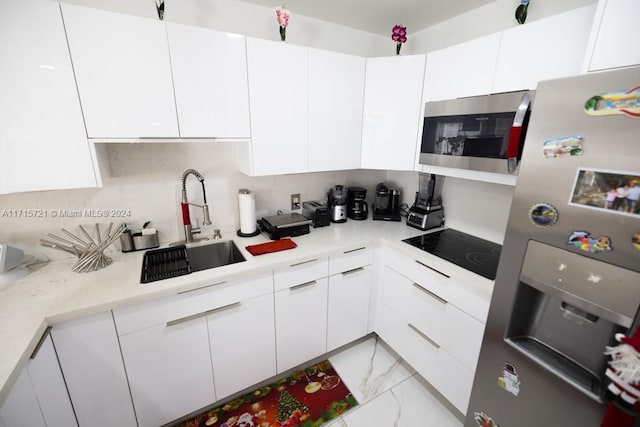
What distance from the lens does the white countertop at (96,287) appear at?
3.05 feet

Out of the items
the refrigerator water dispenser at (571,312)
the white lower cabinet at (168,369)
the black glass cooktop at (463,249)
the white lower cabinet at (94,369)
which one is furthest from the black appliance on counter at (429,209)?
the white lower cabinet at (94,369)

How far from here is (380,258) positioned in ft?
6.30

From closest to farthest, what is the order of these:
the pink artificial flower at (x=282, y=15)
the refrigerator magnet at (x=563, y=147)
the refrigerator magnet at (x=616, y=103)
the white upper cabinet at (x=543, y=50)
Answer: the refrigerator magnet at (x=616, y=103)
the refrigerator magnet at (x=563, y=147)
the white upper cabinet at (x=543, y=50)
the pink artificial flower at (x=282, y=15)

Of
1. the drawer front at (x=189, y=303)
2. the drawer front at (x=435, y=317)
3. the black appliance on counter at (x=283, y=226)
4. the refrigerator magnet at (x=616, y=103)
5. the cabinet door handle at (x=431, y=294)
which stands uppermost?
the refrigerator magnet at (x=616, y=103)

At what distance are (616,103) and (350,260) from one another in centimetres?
138

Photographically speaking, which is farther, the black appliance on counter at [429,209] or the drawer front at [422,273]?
the black appliance on counter at [429,209]

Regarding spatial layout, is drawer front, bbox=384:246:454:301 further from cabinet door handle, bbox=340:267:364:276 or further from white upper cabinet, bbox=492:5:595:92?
white upper cabinet, bbox=492:5:595:92

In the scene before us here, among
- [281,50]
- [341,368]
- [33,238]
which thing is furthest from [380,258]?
[33,238]

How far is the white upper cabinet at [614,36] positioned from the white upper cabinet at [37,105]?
2.02 meters

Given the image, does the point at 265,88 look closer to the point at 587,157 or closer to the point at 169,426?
the point at 587,157

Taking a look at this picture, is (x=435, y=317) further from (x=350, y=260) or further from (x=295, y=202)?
(x=295, y=202)

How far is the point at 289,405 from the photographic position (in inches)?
64.4

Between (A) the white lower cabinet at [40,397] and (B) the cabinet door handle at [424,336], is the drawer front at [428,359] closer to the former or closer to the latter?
(B) the cabinet door handle at [424,336]

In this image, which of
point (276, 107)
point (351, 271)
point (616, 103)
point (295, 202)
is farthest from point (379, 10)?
point (351, 271)
